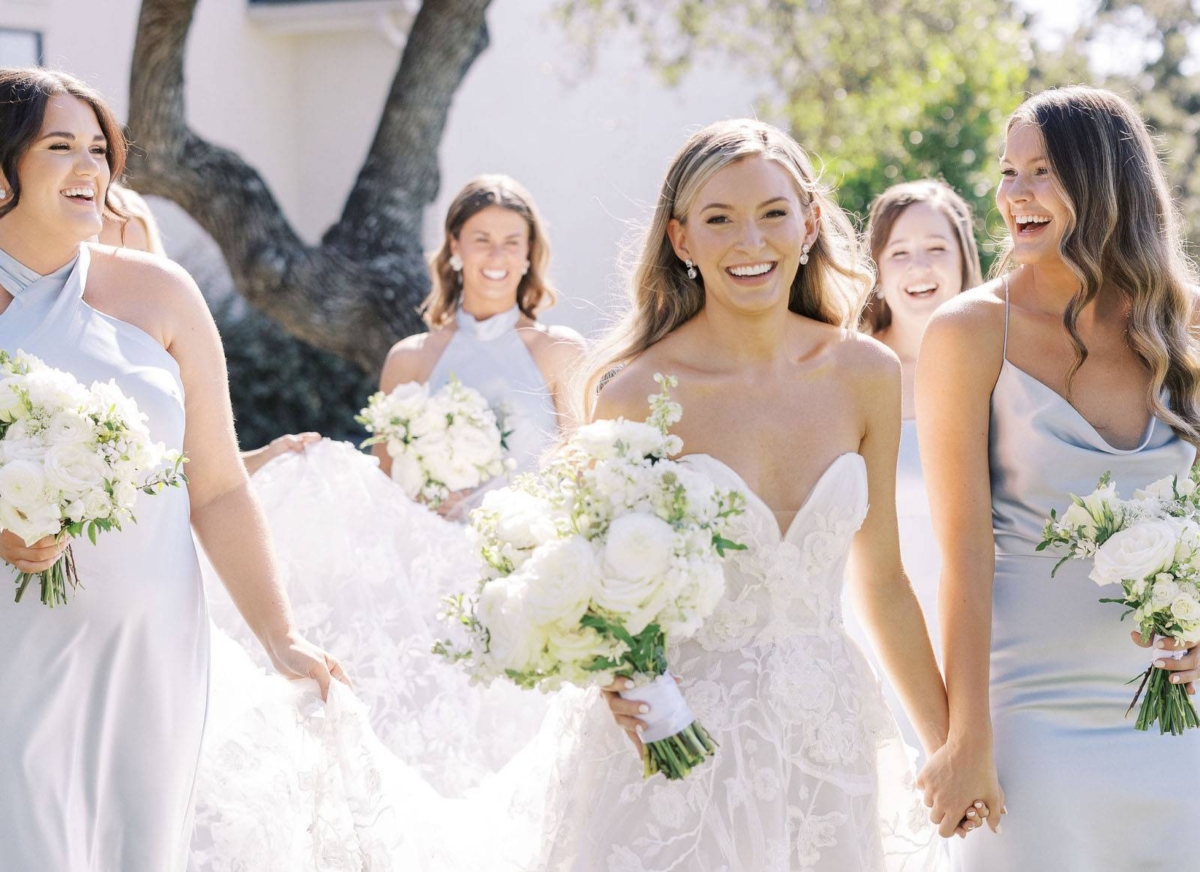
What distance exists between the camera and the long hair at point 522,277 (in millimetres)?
7480

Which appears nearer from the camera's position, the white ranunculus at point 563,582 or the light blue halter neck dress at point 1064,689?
the white ranunculus at point 563,582

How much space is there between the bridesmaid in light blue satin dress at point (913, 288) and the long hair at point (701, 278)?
199 cm

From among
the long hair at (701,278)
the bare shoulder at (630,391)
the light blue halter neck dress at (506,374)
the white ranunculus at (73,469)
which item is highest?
the long hair at (701,278)

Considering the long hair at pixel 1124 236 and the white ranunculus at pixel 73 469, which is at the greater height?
the long hair at pixel 1124 236

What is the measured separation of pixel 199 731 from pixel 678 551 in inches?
56.9

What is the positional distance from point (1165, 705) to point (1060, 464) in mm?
633

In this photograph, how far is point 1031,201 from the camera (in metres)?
3.77

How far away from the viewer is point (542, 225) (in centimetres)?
Result: 768

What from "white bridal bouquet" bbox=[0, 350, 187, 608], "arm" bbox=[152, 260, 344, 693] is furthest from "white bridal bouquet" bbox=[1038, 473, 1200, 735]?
"white bridal bouquet" bbox=[0, 350, 187, 608]

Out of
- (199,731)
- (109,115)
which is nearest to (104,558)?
(199,731)

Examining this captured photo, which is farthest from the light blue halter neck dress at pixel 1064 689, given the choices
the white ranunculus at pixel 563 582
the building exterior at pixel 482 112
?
the building exterior at pixel 482 112

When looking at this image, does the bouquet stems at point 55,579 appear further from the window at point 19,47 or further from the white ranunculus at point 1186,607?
the window at point 19,47

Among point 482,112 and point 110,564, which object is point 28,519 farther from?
point 482,112

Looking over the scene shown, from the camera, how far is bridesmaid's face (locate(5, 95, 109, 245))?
3660mm
